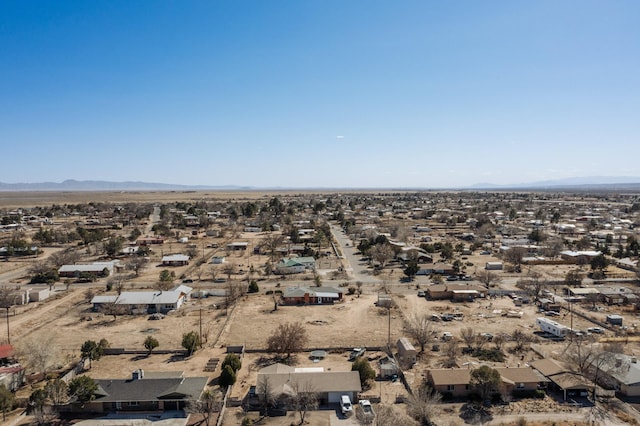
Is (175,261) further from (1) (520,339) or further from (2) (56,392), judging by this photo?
(1) (520,339)

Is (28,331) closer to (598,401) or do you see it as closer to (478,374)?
(478,374)

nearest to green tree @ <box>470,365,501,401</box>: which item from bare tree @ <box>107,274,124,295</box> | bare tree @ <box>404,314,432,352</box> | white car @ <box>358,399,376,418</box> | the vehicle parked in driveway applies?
white car @ <box>358,399,376,418</box>

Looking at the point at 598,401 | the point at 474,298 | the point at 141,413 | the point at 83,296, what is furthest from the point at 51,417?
the point at 474,298

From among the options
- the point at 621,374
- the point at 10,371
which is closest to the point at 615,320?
the point at 621,374

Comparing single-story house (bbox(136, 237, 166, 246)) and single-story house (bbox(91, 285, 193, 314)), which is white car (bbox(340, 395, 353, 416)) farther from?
single-story house (bbox(136, 237, 166, 246))

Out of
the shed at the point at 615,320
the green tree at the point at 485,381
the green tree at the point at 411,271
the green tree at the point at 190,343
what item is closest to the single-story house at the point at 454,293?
the green tree at the point at 411,271

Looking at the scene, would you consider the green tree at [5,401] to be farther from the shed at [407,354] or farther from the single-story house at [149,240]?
the single-story house at [149,240]

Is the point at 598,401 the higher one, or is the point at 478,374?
the point at 478,374
